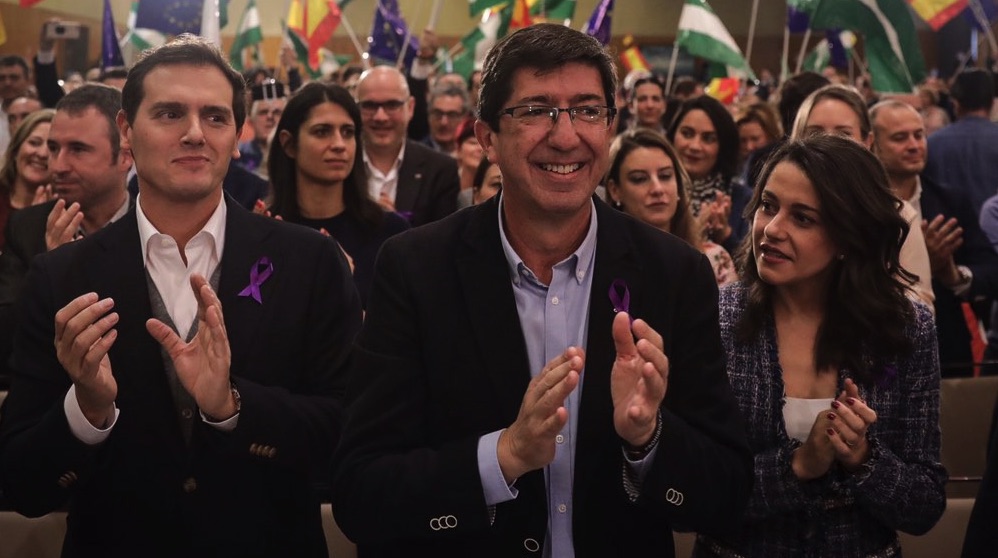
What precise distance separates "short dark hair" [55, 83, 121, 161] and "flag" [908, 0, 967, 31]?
6.82 m

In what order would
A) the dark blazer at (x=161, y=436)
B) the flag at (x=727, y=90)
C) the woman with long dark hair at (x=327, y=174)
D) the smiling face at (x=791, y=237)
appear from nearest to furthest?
the dark blazer at (x=161, y=436), the smiling face at (x=791, y=237), the woman with long dark hair at (x=327, y=174), the flag at (x=727, y=90)

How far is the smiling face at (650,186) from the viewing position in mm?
4969

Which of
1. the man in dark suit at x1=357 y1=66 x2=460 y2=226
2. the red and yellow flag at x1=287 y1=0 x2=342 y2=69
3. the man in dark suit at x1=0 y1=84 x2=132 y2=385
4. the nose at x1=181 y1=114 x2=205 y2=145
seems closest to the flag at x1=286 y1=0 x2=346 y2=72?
the red and yellow flag at x1=287 y1=0 x2=342 y2=69

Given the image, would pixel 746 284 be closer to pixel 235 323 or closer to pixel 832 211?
pixel 832 211

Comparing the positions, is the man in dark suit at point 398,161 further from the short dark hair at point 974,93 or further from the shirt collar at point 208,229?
the shirt collar at point 208,229

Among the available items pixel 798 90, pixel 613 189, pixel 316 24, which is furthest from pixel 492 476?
pixel 316 24

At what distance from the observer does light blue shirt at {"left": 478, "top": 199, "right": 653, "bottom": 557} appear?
2.29 meters

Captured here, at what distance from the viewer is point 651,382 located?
209 cm

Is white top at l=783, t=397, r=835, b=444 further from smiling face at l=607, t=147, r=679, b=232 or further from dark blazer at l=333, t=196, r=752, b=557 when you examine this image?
smiling face at l=607, t=147, r=679, b=232

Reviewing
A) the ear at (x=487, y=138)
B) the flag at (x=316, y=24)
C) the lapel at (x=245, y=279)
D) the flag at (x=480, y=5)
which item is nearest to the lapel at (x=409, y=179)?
the lapel at (x=245, y=279)

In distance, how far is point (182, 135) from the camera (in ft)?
8.95

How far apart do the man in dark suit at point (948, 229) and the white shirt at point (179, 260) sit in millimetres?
3275

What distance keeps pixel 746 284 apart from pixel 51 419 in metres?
1.60

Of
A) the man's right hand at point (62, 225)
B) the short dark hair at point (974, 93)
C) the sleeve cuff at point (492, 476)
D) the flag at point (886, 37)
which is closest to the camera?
the sleeve cuff at point (492, 476)
